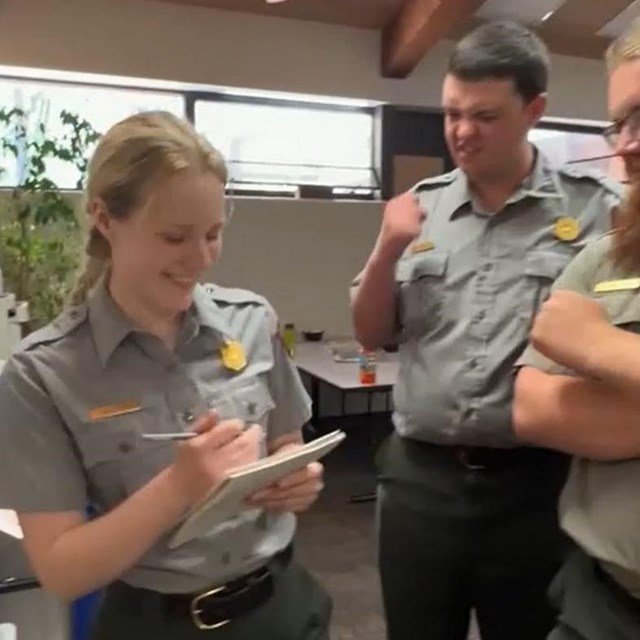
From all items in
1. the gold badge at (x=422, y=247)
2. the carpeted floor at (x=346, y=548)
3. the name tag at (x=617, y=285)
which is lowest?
the carpeted floor at (x=346, y=548)

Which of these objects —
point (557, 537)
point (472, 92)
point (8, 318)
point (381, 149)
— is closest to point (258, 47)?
point (381, 149)

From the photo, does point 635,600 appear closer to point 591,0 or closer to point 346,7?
point 346,7

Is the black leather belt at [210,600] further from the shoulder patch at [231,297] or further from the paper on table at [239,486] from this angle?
the shoulder patch at [231,297]

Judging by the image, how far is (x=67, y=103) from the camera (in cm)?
524

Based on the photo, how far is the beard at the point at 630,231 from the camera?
123 centimetres

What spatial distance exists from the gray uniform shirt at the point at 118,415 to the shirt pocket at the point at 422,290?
56 centimetres

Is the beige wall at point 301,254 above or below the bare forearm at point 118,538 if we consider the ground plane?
above

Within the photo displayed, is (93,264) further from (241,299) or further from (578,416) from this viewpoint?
(578,416)

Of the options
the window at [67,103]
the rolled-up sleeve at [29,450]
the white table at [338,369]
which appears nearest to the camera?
the rolled-up sleeve at [29,450]

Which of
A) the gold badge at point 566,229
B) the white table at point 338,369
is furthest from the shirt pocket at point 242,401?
the white table at point 338,369

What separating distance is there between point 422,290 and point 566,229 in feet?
1.06

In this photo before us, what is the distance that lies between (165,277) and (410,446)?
30.8 inches

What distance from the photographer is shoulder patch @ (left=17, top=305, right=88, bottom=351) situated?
1.20 m

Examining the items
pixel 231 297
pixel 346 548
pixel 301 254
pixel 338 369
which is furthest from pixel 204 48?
pixel 231 297
